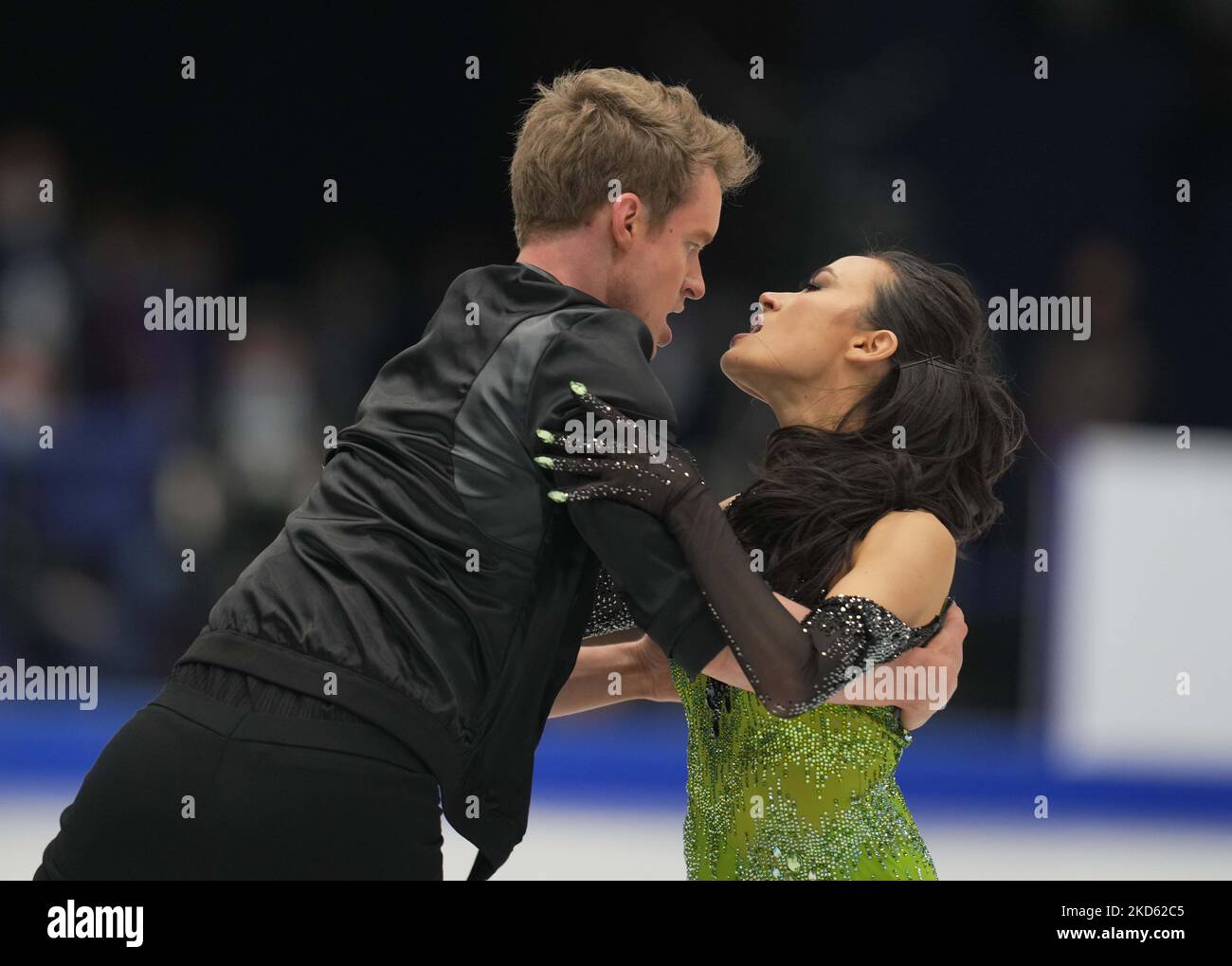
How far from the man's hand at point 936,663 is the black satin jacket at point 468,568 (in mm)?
552

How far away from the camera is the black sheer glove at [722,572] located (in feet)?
6.44

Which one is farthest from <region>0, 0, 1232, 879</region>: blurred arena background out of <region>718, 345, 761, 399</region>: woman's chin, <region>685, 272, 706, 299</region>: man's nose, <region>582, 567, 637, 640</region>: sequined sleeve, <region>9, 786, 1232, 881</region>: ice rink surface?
<region>685, 272, 706, 299</region>: man's nose

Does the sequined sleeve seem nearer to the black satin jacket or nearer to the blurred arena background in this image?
the black satin jacket

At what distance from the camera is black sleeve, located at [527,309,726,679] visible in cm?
196

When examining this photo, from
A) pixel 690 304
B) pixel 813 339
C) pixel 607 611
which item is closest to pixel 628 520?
pixel 607 611

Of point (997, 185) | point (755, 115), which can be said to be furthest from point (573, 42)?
point (997, 185)

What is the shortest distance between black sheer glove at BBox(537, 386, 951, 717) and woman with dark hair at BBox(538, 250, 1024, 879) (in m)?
0.01

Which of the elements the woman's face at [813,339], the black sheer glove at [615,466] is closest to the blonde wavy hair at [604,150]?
the black sheer glove at [615,466]

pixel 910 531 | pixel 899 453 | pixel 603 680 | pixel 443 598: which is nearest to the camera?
pixel 443 598

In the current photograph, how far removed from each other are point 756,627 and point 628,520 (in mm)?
229

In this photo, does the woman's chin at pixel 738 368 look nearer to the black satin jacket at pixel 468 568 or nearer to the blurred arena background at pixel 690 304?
the black satin jacket at pixel 468 568

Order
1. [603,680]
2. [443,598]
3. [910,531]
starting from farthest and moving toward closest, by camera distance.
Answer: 1. [603,680]
2. [910,531]
3. [443,598]

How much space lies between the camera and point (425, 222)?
18.8ft

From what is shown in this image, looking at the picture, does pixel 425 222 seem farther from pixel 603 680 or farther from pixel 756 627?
pixel 756 627
